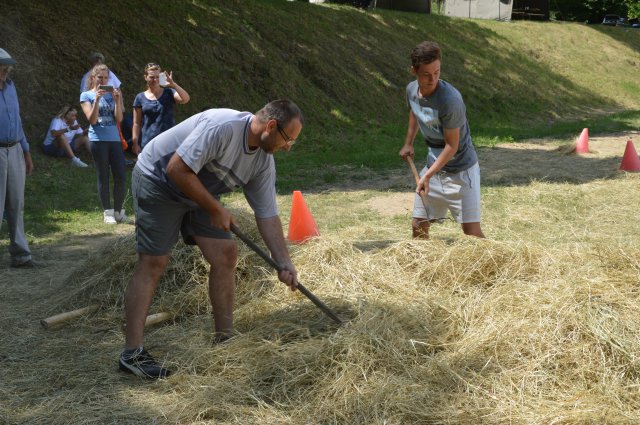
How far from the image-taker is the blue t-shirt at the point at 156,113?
26.2 feet

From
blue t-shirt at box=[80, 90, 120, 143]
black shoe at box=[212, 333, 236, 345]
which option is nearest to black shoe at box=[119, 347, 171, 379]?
black shoe at box=[212, 333, 236, 345]

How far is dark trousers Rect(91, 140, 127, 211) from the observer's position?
8.23 meters

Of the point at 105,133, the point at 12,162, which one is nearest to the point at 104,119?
the point at 105,133

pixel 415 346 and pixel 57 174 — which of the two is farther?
pixel 57 174

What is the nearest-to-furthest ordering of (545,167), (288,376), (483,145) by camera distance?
(288,376) → (545,167) → (483,145)

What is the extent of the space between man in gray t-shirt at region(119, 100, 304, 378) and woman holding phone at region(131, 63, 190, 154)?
3.80m

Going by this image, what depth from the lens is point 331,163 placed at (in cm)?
1252

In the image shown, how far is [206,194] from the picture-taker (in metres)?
4.00

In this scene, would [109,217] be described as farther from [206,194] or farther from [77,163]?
[206,194]

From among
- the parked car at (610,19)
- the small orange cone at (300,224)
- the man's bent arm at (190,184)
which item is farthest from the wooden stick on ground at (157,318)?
the parked car at (610,19)

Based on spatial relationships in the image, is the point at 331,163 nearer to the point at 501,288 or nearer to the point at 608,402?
the point at 501,288

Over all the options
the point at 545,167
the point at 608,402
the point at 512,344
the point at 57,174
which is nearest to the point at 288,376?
the point at 512,344

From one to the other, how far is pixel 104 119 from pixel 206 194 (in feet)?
15.0

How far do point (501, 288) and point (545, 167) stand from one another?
743cm
